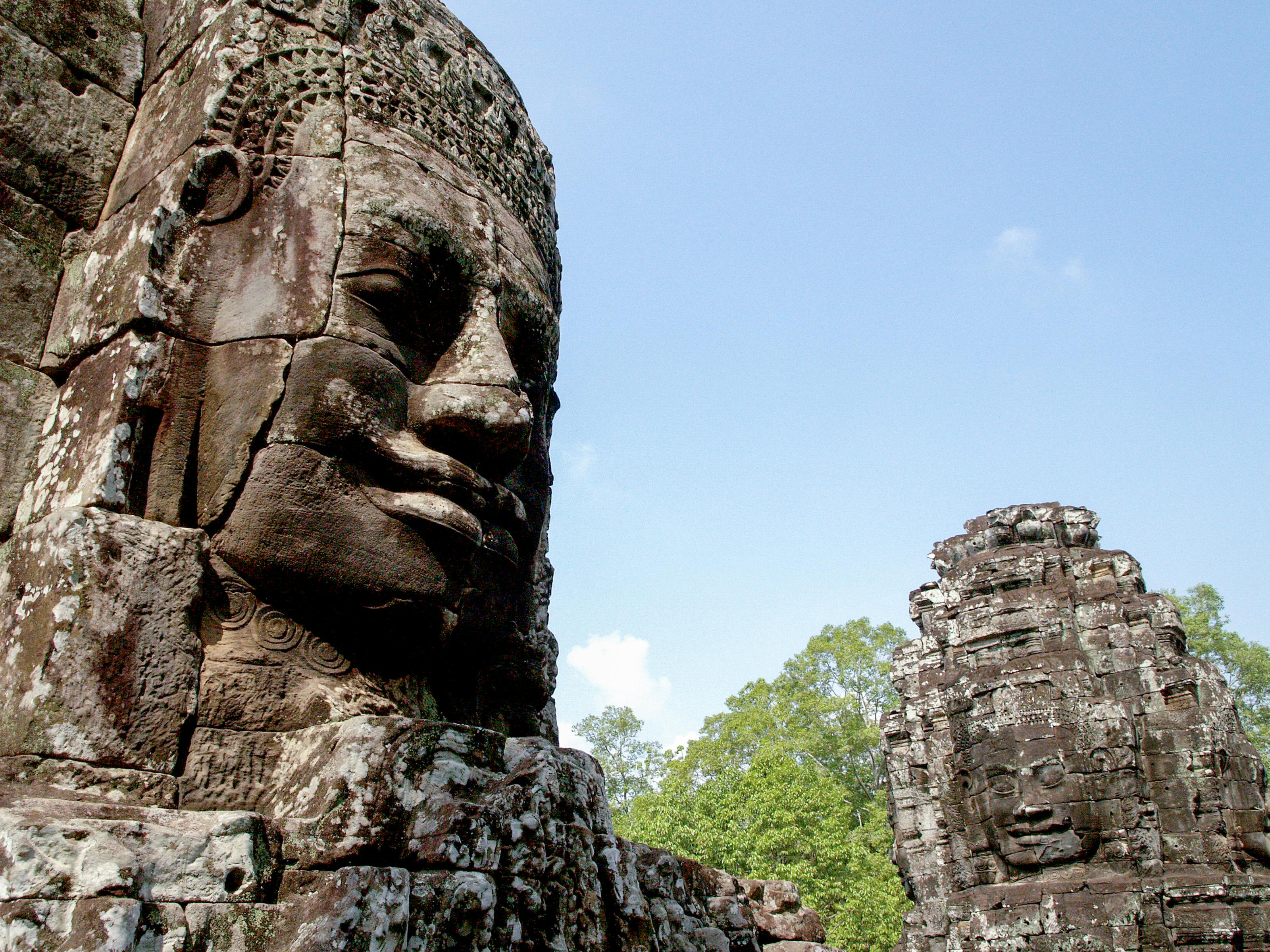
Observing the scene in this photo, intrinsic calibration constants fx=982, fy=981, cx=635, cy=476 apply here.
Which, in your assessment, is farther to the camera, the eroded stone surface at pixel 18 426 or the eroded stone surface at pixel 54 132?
the eroded stone surface at pixel 54 132

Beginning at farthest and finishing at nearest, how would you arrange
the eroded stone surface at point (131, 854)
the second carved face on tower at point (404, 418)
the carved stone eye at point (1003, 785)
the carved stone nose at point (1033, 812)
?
the carved stone eye at point (1003, 785)
the carved stone nose at point (1033, 812)
the second carved face on tower at point (404, 418)
the eroded stone surface at point (131, 854)

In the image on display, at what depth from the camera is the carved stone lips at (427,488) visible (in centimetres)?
239

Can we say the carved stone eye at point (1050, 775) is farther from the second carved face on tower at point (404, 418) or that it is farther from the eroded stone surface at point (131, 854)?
the eroded stone surface at point (131, 854)

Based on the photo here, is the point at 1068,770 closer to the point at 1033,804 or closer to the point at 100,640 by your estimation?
the point at 1033,804

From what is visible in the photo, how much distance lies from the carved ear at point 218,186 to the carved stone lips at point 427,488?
0.77 m

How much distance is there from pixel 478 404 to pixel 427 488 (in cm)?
26

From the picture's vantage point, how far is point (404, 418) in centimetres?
253

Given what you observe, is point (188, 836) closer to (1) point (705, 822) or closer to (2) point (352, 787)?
(2) point (352, 787)

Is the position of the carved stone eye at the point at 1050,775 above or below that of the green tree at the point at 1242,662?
below

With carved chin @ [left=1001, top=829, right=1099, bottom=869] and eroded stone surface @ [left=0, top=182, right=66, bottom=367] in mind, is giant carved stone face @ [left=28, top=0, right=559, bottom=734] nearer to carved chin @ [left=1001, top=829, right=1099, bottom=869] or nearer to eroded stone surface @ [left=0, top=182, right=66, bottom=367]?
eroded stone surface @ [left=0, top=182, right=66, bottom=367]

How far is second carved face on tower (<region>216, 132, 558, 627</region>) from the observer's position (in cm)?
230

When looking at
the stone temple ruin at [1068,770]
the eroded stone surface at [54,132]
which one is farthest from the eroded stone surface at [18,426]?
the stone temple ruin at [1068,770]

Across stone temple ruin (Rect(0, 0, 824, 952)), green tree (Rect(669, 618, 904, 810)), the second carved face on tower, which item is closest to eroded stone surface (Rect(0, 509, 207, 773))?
stone temple ruin (Rect(0, 0, 824, 952))

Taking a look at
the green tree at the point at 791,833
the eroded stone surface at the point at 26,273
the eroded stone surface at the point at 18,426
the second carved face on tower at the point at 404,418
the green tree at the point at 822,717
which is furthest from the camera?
the green tree at the point at 822,717
